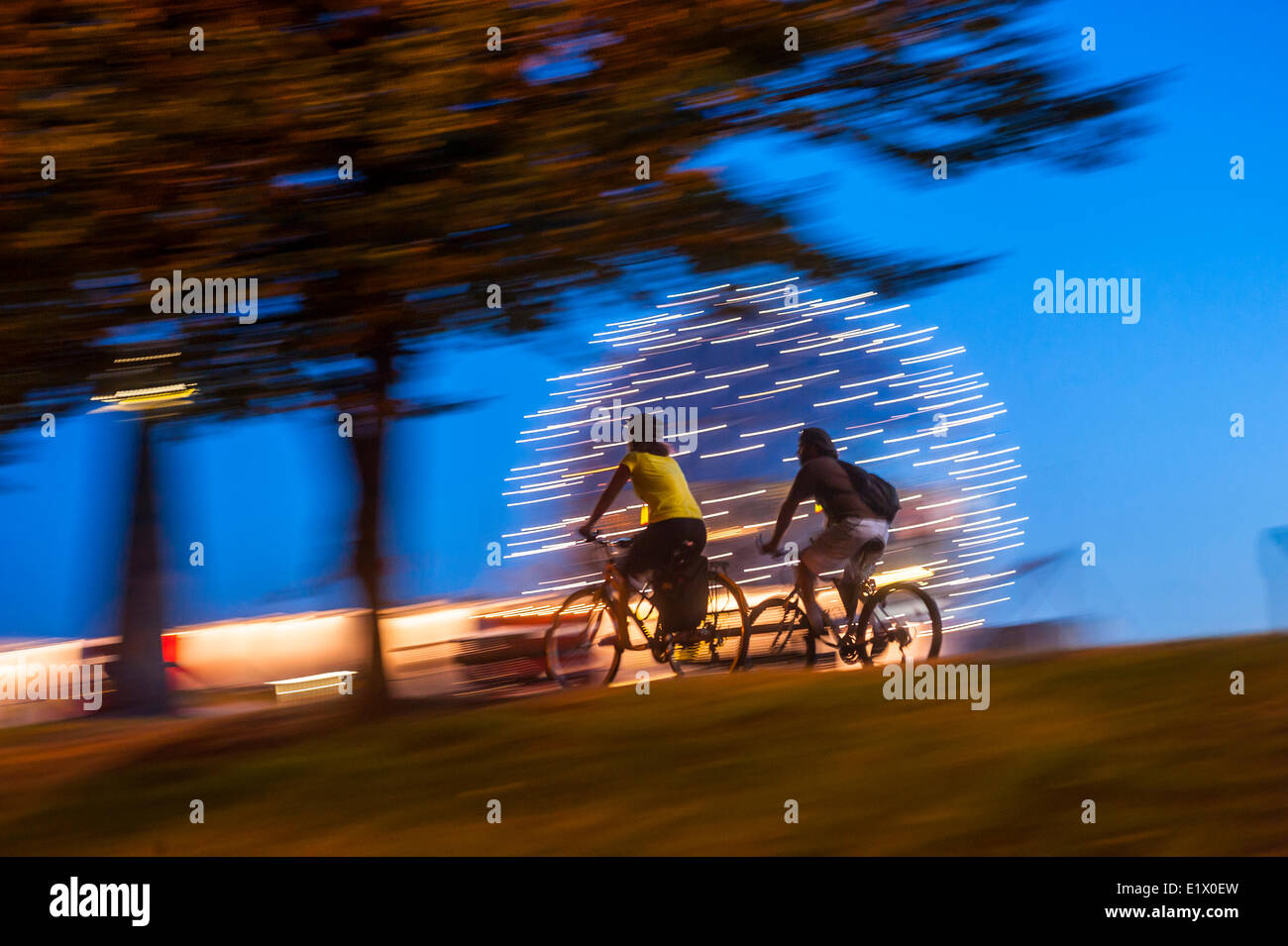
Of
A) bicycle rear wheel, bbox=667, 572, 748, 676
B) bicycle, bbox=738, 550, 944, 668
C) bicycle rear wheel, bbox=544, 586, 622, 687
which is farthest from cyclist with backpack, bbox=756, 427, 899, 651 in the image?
bicycle rear wheel, bbox=544, 586, 622, 687

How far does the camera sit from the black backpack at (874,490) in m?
7.59

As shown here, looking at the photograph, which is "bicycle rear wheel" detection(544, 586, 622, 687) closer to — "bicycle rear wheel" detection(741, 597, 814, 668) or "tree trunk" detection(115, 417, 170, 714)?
"bicycle rear wheel" detection(741, 597, 814, 668)

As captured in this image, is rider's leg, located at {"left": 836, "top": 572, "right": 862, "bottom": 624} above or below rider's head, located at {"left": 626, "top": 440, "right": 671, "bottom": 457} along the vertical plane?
below

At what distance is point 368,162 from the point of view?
5.47 meters

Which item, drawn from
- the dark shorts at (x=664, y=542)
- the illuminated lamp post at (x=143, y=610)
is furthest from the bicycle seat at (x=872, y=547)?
the illuminated lamp post at (x=143, y=610)

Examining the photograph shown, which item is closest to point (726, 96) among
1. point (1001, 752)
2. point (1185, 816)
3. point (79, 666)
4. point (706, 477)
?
point (1001, 752)

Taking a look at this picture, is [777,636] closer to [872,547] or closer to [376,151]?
[872,547]

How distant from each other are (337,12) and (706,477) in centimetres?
617

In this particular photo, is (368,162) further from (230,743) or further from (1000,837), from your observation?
(1000,837)

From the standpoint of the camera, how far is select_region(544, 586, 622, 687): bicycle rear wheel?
8086 mm

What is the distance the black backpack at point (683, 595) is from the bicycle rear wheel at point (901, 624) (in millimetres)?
1142

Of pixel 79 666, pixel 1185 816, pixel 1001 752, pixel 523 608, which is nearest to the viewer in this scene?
pixel 1185 816

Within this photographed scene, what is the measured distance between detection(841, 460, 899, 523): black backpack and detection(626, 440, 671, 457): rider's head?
1.24 m

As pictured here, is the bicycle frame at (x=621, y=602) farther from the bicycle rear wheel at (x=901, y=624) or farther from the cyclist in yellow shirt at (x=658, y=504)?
the bicycle rear wheel at (x=901, y=624)
